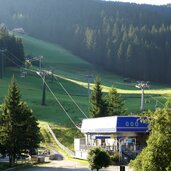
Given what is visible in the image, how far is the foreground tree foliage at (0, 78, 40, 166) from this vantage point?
5447cm

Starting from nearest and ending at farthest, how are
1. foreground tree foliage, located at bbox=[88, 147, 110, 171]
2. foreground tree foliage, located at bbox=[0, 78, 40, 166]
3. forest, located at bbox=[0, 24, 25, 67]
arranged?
foreground tree foliage, located at bbox=[88, 147, 110, 171]
foreground tree foliage, located at bbox=[0, 78, 40, 166]
forest, located at bbox=[0, 24, 25, 67]

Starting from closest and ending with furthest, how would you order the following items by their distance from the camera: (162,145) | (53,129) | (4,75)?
(162,145)
(53,129)
(4,75)

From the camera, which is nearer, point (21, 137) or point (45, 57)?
point (21, 137)

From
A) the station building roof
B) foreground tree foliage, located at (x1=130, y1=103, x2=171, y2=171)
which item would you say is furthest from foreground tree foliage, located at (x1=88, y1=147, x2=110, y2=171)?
foreground tree foliage, located at (x1=130, y1=103, x2=171, y2=171)

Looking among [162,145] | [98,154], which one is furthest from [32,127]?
[162,145]

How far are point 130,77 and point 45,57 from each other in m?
36.2

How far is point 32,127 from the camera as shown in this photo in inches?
2184

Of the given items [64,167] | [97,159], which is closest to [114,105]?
[64,167]

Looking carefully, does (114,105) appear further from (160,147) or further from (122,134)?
(160,147)

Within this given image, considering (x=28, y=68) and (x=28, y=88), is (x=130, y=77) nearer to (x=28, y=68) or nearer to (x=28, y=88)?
(x=28, y=68)

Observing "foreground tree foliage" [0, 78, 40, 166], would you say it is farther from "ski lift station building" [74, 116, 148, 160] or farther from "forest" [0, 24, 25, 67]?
"forest" [0, 24, 25, 67]

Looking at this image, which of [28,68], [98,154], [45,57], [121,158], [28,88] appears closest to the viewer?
[98,154]

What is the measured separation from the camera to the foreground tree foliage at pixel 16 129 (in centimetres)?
5447

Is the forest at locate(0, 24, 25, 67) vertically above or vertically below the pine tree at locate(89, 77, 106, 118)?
above
